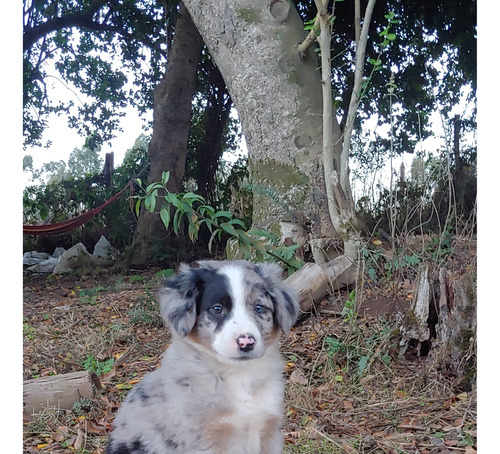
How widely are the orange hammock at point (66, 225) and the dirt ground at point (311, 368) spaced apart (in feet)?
0.94

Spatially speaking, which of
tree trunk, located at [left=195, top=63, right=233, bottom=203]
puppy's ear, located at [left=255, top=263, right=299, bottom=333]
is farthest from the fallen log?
puppy's ear, located at [left=255, top=263, right=299, bottom=333]

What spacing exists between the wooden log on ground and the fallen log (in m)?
1.05

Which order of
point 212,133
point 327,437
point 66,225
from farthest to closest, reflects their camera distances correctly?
point 212,133, point 66,225, point 327,437

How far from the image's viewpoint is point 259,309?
4.71ft

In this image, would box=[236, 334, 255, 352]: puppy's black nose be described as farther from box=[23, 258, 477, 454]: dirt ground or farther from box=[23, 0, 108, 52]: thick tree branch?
box=[23, 0, 108, 52]: thick tree branch

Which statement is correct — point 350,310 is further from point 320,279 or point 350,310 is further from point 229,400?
point 229,400

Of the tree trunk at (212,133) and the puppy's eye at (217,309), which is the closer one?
the puppy's eye at (217,309)

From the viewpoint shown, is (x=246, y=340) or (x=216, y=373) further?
(x=216, y=373)

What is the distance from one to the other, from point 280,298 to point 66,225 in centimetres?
241

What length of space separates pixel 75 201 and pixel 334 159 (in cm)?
165

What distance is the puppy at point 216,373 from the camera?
1.40m

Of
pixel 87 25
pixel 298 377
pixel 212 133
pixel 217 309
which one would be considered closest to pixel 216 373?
pixel 217 309

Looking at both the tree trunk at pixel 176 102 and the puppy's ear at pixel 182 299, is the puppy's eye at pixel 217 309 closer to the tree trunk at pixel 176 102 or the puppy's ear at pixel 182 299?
the puppy's ear at pixel 182 299

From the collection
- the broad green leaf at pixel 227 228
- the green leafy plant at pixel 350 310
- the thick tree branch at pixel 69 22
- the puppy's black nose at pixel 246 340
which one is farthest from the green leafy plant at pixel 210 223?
the thick tree branch at pixel 69 22
